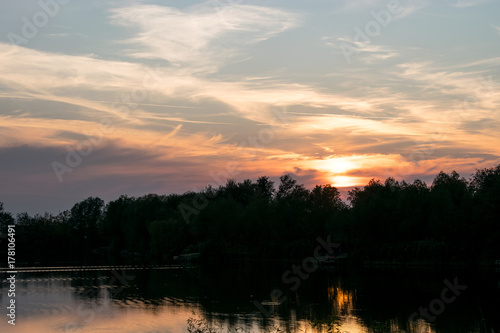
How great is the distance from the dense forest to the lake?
1004cm

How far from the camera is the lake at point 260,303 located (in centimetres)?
2905

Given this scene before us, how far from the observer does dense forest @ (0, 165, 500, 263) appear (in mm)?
70250

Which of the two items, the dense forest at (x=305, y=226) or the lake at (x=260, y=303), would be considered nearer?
the lake at (x=260, y=303)

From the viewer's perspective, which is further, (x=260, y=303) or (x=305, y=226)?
(x=305, y=226)

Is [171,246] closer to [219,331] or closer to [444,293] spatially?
[444,293]

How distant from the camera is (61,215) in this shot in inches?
6949

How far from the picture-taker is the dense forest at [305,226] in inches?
2766

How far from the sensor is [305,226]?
90.9 metres

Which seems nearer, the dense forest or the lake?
the lake

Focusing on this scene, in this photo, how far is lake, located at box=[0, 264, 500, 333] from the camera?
29.0 meters

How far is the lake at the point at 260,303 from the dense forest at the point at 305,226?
10037 millimetres

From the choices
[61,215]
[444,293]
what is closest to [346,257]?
[444,293]

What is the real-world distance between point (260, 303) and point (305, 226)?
54301mm

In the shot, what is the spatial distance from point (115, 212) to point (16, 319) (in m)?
103
